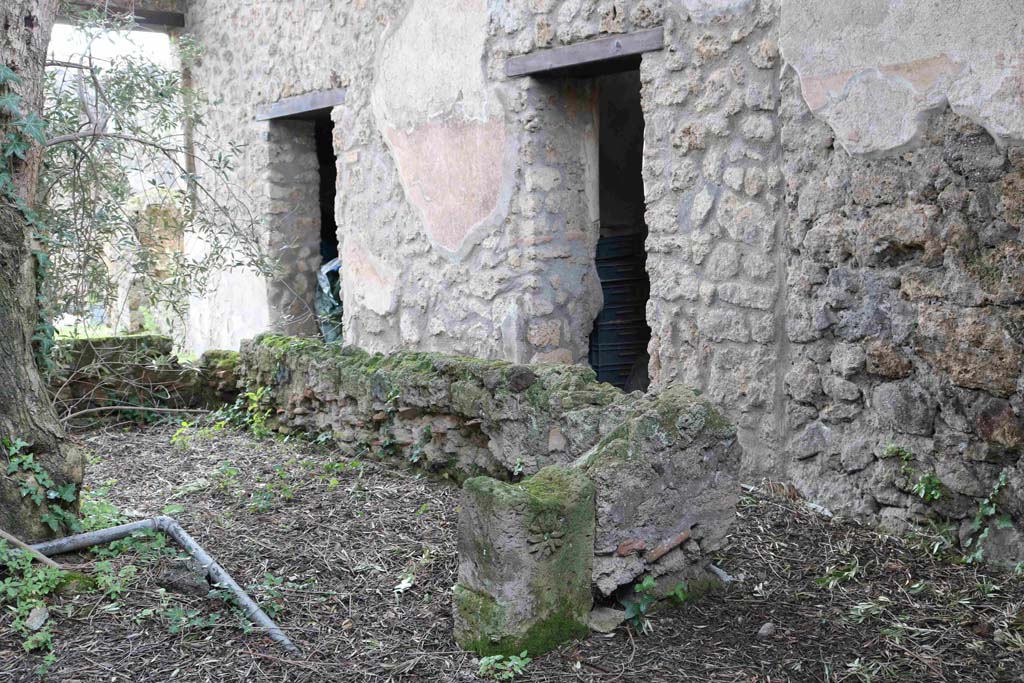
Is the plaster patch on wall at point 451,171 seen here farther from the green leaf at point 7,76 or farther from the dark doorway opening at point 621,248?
the green leaf at point 7,76

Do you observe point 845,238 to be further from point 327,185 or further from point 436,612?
point 327,185

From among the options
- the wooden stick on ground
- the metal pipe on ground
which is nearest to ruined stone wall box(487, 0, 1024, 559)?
the metal pipe on ground

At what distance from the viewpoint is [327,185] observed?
31.1 feet

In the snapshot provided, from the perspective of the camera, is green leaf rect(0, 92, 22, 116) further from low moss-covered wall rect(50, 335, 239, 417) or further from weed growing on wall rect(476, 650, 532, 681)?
low moss-covered wall rect(50, 335, 239, 417)

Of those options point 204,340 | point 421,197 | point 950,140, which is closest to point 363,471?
point 421,197

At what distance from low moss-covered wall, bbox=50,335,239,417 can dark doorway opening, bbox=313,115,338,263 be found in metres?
2.06

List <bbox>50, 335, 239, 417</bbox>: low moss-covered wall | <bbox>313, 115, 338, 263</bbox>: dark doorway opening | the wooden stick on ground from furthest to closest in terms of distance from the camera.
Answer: <bbox>313, 115, 338, 263</bbox>: dark doorway opening, <bbox>50, 335, 239, 417</bbox>: low moss-covered wall, the wooden stick on ground

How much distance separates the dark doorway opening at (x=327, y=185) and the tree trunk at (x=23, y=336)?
4649mm

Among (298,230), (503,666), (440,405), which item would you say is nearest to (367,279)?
(298,230)

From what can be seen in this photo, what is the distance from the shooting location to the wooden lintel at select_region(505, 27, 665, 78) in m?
4.62

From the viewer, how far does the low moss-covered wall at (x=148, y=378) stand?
20.8 feet

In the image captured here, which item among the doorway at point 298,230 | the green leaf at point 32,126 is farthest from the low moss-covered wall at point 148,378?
the green leaf at point 32,126

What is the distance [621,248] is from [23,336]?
13.4 ft

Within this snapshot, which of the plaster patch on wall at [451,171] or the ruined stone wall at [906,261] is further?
the plaster patch on wall at [451,171]
